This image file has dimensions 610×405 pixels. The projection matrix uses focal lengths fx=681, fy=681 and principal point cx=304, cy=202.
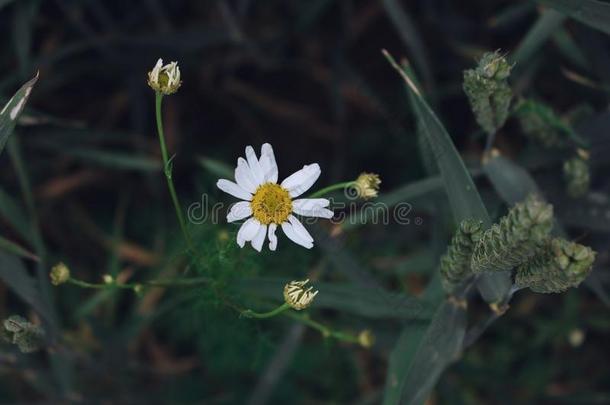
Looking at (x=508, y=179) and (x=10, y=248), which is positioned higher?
(x=10, y=248)

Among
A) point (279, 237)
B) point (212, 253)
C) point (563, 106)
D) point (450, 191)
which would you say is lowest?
point (450, 191)

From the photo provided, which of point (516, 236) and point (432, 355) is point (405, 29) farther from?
point (516, 236)

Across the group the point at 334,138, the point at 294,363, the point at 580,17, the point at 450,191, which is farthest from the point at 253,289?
the point at 334,138

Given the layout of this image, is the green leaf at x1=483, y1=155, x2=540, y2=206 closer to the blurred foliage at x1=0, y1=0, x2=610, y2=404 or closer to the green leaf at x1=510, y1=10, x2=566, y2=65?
the blurred foliage at x1=0, y1=0, x2=610, y2=404

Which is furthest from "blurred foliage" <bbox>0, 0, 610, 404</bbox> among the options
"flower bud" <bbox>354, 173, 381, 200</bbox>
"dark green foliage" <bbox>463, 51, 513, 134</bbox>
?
"flower bud" <bbox>354, 173, 381, 200</bbox>

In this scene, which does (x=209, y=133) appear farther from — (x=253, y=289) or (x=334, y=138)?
(x=253, y=289)

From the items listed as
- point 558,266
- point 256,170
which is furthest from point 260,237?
point 558,266
